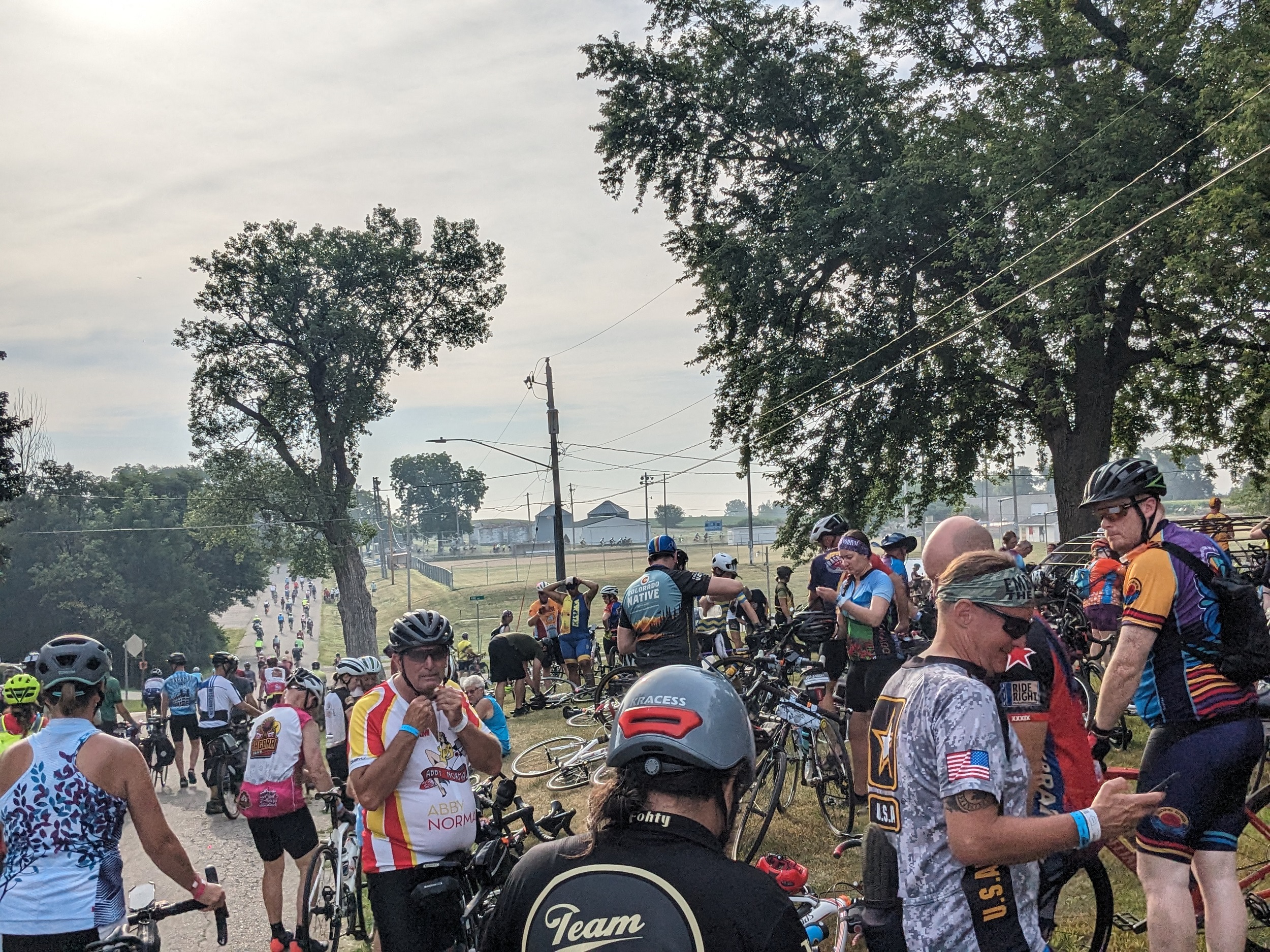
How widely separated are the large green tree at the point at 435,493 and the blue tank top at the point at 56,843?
132776 millimetres

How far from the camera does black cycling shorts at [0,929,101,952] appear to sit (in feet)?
11.8

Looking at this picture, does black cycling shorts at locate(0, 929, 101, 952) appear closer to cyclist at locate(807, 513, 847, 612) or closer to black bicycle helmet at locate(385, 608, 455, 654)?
black bicycle helmet at locate(385, 608, 455, 654)

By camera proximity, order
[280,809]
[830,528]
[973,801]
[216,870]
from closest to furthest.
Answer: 1. [973,801]
2. [216,870]
3. [280,809]
4. [830,528]

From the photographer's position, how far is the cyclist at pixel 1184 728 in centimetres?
354

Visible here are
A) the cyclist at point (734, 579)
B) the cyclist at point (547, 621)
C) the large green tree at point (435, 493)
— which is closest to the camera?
the cyclist at point (734, 579)

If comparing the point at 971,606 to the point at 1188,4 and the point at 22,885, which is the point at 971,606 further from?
the point at 1188,4

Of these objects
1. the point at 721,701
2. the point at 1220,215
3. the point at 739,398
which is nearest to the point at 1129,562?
the point at 721,701

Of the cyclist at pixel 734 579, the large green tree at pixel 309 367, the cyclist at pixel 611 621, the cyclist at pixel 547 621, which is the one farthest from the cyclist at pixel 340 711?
the large green tree at pixel 309 367

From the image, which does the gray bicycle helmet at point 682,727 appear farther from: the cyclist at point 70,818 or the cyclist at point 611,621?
the cyclist at point 611,621

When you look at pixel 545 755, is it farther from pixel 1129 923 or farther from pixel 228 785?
pixel 1129 923

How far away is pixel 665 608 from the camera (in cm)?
788

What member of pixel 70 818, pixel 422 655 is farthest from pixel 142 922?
pixel 422 655

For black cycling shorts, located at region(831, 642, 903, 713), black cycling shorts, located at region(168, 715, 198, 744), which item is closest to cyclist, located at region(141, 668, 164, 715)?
black cycling shorts, located at region(168, 715, 198, 744)

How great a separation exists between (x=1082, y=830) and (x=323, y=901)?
24.9 ft
